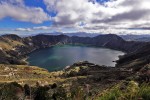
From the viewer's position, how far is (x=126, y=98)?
10789 mm

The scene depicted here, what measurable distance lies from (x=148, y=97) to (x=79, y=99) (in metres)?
3.94

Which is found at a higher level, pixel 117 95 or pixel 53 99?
pixel 117 95

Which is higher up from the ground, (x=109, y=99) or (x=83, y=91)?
(x=83, y=91)

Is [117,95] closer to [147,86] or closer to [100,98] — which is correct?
[100,98]

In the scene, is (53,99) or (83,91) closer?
(83,91)

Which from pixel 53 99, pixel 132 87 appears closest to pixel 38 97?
pixel 53 99

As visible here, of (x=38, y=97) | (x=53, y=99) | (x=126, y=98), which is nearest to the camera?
(x=126, y=98)

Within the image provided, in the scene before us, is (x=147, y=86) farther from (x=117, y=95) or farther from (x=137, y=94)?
(x=117, y=95)

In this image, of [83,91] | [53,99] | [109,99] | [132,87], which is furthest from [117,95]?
[53,99]

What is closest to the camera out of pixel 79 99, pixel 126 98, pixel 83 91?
pixel 79 99

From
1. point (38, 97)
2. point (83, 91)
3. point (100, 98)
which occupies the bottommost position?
point (38, 97)

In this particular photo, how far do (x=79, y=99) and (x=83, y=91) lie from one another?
81 centimetres

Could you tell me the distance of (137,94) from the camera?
11477 millimetres

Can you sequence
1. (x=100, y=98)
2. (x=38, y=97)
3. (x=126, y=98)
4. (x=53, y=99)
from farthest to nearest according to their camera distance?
(x=38, y=97), (x=53, y=99), (x=100, y=98), (x=126, y=98)
